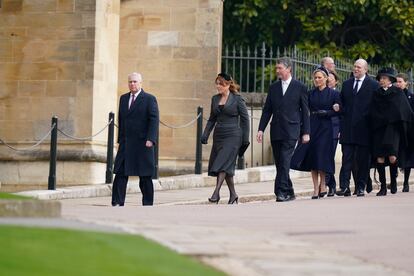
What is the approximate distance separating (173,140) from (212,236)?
1730 cm

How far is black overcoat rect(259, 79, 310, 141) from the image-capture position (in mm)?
21625

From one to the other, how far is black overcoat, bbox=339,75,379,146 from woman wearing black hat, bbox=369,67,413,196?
0.08 metres

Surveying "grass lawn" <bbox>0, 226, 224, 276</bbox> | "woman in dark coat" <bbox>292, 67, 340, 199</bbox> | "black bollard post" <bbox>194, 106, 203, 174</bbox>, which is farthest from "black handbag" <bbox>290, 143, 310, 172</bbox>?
"grass lawn" <bbox>0, 226, 224, 276</bbox>

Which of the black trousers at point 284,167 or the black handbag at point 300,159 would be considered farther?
the black handbag at point 300,159

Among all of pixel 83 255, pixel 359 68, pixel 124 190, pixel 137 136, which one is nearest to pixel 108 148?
pixel 124 190

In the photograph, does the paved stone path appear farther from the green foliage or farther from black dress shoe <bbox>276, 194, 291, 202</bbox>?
the green foliage

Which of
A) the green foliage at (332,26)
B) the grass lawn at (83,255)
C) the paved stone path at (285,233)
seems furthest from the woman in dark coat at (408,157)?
the grass lawn at (83,255)

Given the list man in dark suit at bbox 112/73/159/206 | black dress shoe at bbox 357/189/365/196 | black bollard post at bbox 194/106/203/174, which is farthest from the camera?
black bollard post at bbox 194/106/203/174

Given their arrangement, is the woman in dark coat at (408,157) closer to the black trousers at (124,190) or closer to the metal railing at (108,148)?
the metal railing at (108,148)

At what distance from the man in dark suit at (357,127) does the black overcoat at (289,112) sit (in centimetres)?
108

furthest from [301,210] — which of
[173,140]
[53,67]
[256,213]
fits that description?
[173,140]

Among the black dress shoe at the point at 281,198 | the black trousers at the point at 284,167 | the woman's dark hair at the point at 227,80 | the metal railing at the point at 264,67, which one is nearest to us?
the black dress shoe at the point at 281,198

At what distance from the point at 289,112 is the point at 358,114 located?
4.68ft

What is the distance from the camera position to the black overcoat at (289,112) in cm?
2162
